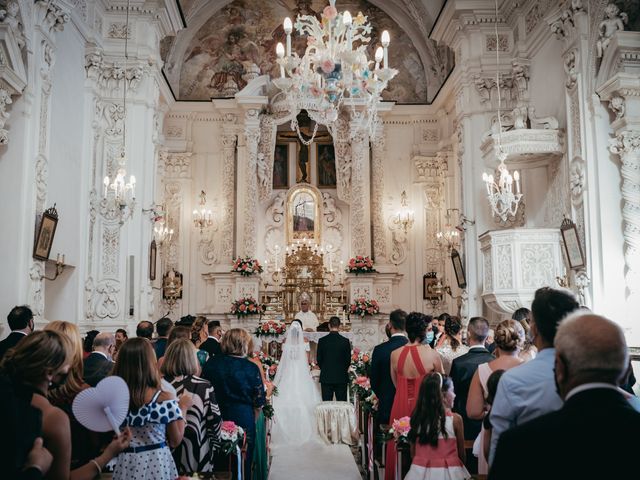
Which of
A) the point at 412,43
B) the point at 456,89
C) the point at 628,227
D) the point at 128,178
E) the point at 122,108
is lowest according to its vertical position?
the point at 628,227

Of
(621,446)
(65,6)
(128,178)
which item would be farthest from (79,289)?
(621,446)

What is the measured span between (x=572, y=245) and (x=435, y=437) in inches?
268

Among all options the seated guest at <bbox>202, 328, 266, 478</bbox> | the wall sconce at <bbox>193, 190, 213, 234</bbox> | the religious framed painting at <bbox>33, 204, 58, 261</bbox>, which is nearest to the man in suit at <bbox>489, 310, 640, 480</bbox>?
the seated guest at <bbox>202, 328, 266, 478</bbox>

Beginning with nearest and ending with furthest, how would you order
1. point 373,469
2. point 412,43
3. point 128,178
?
point 373,469
point 128,178
point 412,43

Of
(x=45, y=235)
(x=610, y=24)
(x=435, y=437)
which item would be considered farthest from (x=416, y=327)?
(x=610, y=24)

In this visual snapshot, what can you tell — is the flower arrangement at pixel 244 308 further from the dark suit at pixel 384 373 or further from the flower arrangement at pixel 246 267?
the dark suit at pixel 384 373

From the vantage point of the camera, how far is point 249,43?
1992cm

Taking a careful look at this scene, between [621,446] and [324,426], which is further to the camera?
[324,426]

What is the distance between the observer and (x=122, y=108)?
13.2 m

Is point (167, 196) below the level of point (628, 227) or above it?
above

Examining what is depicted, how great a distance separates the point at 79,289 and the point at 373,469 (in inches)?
278

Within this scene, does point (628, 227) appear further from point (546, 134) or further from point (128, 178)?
point (128, 178)

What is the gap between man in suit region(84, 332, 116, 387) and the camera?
4.90m

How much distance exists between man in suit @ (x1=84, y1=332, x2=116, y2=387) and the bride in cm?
476
